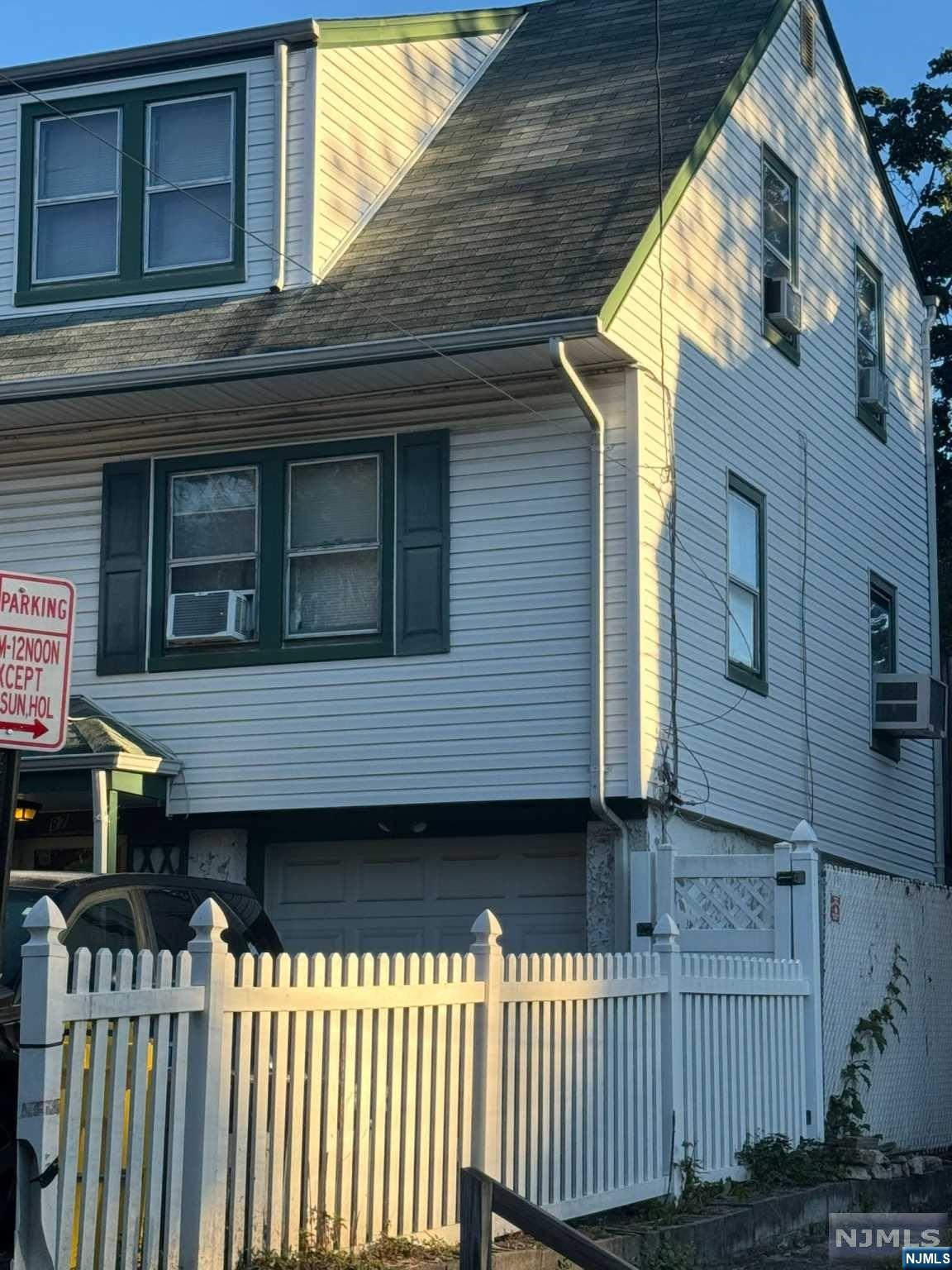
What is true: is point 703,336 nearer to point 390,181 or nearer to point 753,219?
point 753,219

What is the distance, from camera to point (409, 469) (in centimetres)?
1454

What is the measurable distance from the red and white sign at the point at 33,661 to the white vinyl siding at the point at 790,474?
26.1 ft

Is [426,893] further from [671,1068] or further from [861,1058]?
[671,1068]

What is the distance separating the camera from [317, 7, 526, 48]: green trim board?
15.6 meters

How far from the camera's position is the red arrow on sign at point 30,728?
581 centimetres

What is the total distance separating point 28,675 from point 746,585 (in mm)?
10758

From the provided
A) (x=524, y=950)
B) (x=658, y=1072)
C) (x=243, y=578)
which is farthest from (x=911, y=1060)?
(x=243, y=578)

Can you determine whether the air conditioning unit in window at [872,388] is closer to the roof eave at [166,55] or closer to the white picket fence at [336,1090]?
the roof eave at [166,55]

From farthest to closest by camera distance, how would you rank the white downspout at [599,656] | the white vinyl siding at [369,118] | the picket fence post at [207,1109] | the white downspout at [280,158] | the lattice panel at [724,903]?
the white vinyl siding at [369,118] → the white downspout at [280,158] → the white downspout at [599,656] → the lattice panel at [724,903] → the picket fence post at [207,1109]

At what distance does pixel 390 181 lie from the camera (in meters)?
16.4

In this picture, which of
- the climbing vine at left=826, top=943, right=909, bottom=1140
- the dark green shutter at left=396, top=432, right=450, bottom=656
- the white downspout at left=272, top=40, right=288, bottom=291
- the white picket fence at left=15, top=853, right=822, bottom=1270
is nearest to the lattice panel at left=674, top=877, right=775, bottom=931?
the climbing vine at left=826, top=943, right=909, bottom=1140

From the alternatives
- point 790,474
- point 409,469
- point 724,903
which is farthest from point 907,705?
point 409,469

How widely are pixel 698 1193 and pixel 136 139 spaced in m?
9.51

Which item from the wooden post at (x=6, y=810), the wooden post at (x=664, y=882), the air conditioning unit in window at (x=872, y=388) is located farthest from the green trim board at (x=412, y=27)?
the wooden post at (x=6, y=810)
